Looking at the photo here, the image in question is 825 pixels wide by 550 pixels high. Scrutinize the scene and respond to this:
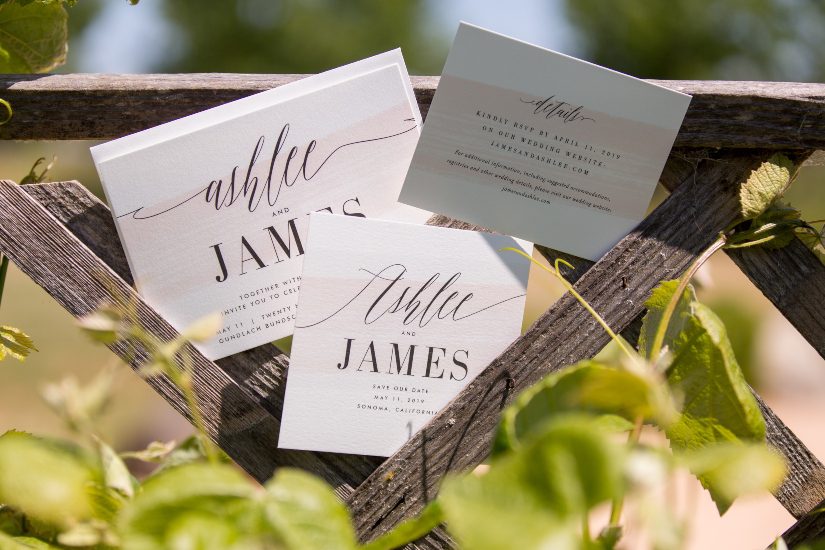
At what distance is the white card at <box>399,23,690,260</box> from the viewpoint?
67 cm

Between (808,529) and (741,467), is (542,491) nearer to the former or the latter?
(741,467)

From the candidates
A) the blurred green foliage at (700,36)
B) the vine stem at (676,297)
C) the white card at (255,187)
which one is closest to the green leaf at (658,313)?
the vine stem at (676,297)

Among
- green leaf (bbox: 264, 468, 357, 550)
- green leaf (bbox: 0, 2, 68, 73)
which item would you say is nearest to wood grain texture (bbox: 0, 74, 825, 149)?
green leaf (bbox: 0, 2, 68, 73)

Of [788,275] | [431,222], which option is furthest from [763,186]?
[431,222]

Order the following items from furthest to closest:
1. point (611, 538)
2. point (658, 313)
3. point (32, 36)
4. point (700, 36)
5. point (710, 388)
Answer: point (700, 36)
point (32, 36)
point (658, 313)
point (710, 388)
point (611, 538)

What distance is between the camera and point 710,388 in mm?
503

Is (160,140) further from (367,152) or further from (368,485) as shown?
(368,485)

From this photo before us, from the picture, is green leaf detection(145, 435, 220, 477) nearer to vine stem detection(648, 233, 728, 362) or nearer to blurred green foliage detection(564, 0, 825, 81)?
vine stem detection(648, 233, 728, 362)

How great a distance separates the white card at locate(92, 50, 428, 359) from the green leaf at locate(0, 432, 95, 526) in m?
0.30

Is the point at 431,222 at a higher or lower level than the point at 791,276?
higher

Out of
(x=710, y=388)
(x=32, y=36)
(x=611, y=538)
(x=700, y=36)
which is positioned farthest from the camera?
(x=700, y=36)

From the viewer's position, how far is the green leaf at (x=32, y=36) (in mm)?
799

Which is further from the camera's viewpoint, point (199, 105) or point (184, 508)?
point (199, 105)

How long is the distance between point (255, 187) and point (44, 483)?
0.37m
